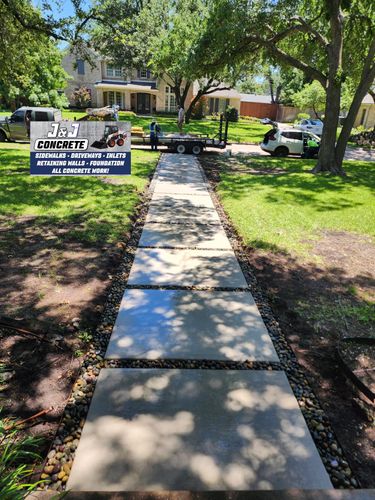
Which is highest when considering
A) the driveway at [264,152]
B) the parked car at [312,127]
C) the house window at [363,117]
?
the house window at [363,117]

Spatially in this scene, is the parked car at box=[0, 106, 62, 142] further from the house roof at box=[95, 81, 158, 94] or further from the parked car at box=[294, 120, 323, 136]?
the house roof at box=[95, 81, 158, 94]

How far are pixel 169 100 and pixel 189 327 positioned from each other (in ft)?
146

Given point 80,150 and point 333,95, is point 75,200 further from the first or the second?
point 333,95

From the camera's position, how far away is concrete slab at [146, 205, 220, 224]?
8.70 metres

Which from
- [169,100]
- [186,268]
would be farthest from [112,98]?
[186,268]

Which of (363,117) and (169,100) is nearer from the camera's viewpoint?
(169,100)

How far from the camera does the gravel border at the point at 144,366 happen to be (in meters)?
2.79

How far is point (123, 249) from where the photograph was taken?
6.90 meters

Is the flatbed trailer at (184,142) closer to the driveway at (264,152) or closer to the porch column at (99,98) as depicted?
the driveway at (264,152)

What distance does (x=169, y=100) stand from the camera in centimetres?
4481

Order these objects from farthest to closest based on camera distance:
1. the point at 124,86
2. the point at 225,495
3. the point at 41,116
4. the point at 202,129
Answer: the point at 124,86 → the point at 202,129 → the point at 41,116 → the point at 225,495

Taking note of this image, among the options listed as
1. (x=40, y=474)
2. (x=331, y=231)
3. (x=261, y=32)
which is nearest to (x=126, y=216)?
(x=331, y=231)

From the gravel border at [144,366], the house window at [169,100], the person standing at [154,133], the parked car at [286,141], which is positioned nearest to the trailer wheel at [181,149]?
the person standing at [154,133]

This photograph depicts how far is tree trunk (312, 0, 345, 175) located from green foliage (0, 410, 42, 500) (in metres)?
15.1
